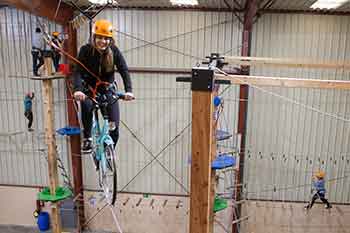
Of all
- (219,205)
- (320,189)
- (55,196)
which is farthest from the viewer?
(320,189)

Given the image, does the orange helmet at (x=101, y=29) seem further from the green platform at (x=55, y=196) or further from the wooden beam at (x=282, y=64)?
the green platform at (x=55, y=196)

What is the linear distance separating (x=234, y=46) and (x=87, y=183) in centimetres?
408

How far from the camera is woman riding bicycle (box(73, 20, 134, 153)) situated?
2608 millimetres

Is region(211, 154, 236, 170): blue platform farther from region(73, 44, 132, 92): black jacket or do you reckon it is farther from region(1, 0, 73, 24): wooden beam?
region(1, 0, 73, 24): wooden beam

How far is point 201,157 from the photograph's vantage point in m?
2.11

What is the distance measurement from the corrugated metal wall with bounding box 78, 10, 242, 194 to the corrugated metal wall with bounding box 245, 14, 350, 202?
1.81 ft

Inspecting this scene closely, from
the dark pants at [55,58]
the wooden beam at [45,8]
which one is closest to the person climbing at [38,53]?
the dark pants at [55,58]

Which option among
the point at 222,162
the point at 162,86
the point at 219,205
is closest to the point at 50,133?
the point at 162,86

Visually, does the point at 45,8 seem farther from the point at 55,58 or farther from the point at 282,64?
the point at 282,64

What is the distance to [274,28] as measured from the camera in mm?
5602

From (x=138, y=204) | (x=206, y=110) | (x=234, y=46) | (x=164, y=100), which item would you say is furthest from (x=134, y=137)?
(x=206, y=110)

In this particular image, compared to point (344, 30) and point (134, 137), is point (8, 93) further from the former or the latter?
point (344, 30)

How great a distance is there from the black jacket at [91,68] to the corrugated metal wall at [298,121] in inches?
140

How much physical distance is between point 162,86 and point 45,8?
7.91 ft
